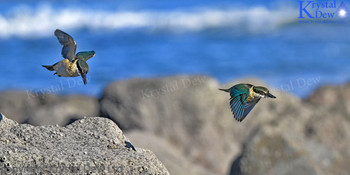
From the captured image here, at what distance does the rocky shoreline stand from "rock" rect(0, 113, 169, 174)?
3009mm

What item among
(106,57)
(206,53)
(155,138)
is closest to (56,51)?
(106,57)

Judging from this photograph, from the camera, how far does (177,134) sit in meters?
8.69

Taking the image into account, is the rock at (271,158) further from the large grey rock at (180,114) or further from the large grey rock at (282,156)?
the large grey rock at (180,114)

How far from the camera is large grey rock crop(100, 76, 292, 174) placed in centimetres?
859

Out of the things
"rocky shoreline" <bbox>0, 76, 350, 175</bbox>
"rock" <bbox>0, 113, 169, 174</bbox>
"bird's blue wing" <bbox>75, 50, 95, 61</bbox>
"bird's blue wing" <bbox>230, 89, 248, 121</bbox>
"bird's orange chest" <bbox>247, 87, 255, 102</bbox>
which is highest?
Answer: "bird's blue wing" <bbox>75, 50, 95, 61</bbox>

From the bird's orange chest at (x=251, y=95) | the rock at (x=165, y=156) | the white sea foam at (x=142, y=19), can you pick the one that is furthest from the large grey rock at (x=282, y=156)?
the white sea foam at (x=142, y=19)

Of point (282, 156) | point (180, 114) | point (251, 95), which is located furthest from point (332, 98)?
point (251, 95)

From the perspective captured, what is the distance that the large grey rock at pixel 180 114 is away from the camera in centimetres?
859

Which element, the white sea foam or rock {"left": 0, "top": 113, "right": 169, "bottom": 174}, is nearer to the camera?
rock {"left": 0, "top": 113, "right": 169, "bottom": 174}

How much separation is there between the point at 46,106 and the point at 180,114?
95.6 inches

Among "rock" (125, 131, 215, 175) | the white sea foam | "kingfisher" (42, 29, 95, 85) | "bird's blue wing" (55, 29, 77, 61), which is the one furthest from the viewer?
the white sea foam

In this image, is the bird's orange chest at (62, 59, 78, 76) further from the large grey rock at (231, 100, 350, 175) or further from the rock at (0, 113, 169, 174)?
the large grey rock at (231, 100, 350, 175)

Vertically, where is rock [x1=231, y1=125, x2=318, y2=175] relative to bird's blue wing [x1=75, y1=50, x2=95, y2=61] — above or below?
below

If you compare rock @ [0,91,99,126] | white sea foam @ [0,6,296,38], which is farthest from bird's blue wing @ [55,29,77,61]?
white sea foam @ [0,6,296,38]
